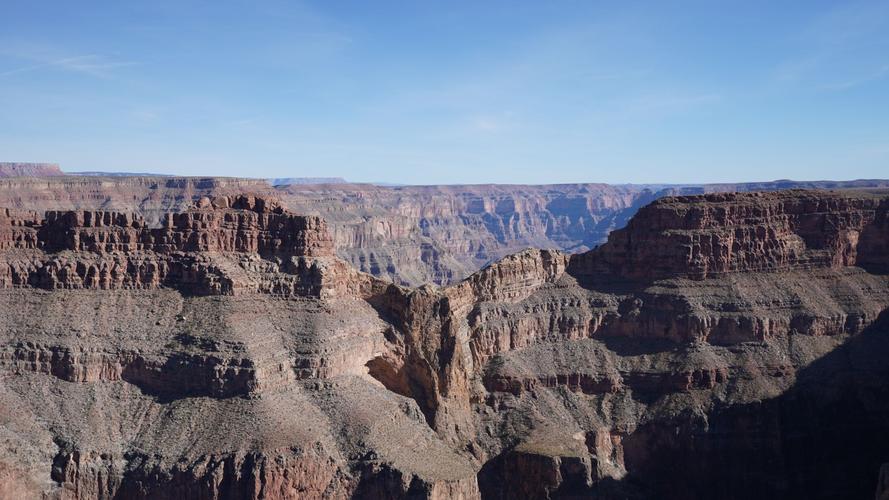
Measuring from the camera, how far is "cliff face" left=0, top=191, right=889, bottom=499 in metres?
61.5

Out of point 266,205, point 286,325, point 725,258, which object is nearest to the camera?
point 286,325

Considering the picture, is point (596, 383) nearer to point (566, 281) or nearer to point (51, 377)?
point (566, 281)

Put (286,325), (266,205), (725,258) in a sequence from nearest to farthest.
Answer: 1. (286,325)
2. (266,205)
3. (725,258)

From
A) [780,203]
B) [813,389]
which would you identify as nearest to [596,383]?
[813,389]

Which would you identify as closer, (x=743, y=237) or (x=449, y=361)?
(x=449, y=361)

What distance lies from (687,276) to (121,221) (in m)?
56.1

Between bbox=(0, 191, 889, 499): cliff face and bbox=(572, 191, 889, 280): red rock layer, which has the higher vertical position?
bbox=(572, 191, 889, 280): red rock layer

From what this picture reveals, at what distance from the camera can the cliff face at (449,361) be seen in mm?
61469

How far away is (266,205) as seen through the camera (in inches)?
3039

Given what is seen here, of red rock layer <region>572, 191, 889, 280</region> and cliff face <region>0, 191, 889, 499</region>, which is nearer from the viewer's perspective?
cliff face <region>0, 191, 889, 499</region>

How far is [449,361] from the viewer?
77188mm

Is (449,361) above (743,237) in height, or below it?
below

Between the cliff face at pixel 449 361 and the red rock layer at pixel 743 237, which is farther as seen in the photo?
the red rock layer at pixel 743 237

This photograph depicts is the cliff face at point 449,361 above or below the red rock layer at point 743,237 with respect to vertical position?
below
